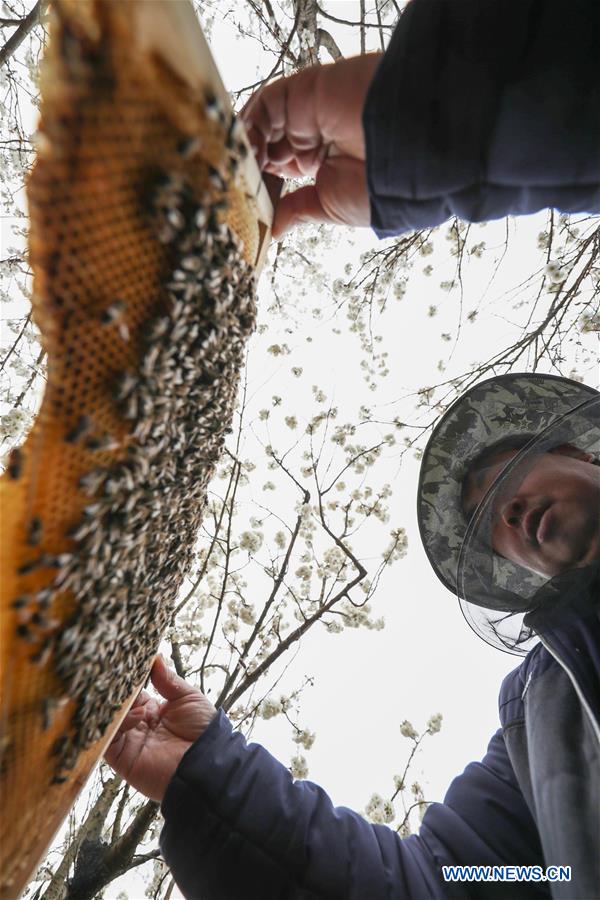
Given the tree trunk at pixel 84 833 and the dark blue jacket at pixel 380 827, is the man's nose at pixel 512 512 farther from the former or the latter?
the tree trunk at pixel 84 833

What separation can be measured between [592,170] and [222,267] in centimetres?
80

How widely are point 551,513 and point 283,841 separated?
1431 millimetres

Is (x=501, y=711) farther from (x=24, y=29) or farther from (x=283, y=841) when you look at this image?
(x=24, y=29)

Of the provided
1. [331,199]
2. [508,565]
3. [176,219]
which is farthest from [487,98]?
[508,565]

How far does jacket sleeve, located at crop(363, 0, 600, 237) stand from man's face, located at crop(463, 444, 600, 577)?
120cm

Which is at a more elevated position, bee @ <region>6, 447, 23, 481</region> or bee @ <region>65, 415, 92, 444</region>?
bee @ <region>65, 415, 92, 444</region>

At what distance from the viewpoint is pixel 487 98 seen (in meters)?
0.98

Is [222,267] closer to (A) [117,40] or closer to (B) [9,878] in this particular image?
(A) [117,40]

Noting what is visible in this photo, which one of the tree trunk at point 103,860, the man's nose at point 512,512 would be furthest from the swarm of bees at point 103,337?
the man's nose at point 512,512

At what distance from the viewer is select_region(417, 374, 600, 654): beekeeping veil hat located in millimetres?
1932

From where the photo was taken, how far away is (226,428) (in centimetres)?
123

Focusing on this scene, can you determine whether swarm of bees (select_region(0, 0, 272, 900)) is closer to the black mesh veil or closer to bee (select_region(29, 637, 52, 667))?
bee (select_region(29, 637, 52, 667))

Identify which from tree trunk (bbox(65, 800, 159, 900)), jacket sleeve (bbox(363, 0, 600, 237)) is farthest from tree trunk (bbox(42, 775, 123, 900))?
jacket sleeve (bbox(363, 0, 600, 237))

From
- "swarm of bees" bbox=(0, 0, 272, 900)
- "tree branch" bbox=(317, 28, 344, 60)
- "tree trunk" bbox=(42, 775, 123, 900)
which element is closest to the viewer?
"swarm of bees" bbox=(0, 0, 272, 900)
